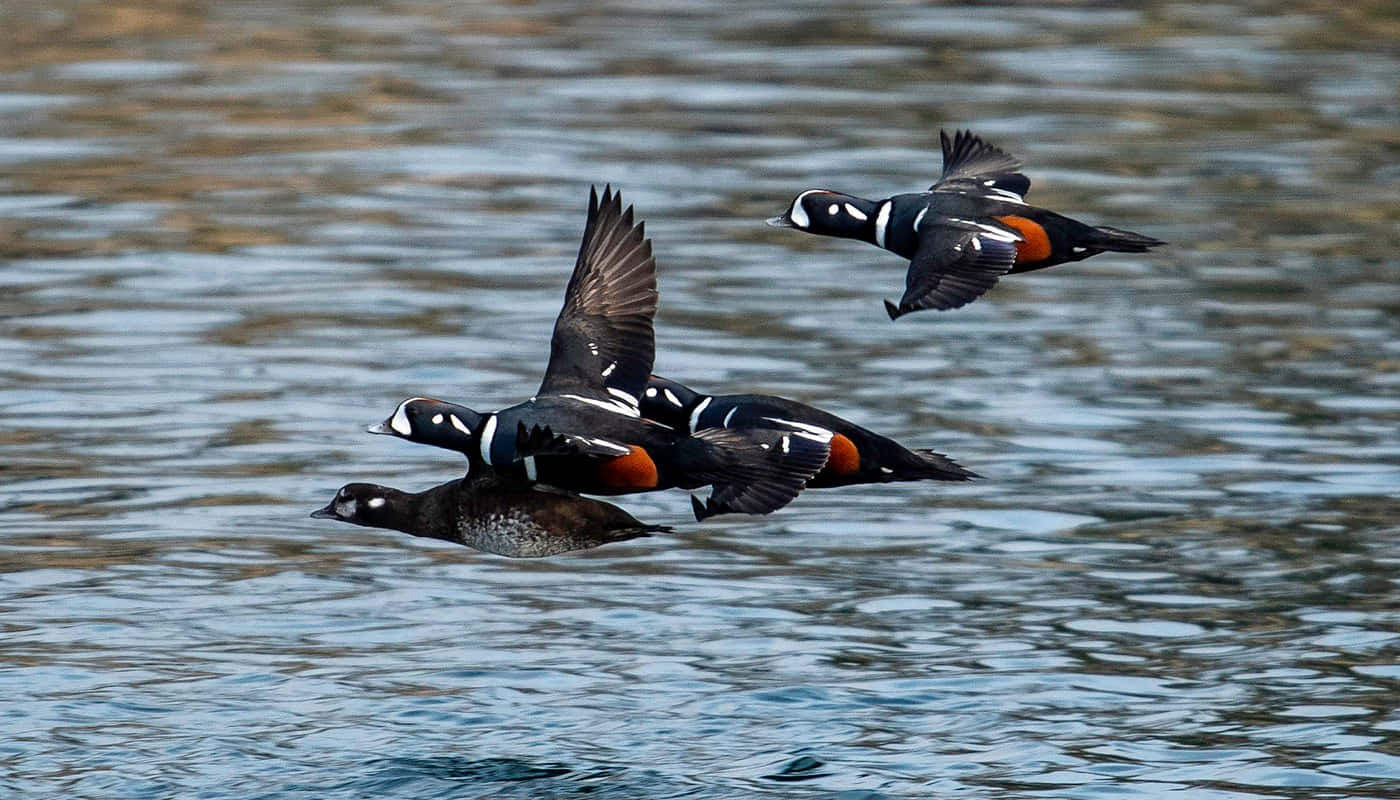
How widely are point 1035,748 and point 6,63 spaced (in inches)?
703

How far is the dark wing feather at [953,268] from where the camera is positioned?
7945 millimetres

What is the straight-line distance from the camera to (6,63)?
81.9 ft

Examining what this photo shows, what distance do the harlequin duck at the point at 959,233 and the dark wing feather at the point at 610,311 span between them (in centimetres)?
58

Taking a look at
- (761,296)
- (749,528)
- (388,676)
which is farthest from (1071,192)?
(388,676)

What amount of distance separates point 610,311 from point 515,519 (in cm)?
84

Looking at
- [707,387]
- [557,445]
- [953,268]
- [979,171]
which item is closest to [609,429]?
[557,445]

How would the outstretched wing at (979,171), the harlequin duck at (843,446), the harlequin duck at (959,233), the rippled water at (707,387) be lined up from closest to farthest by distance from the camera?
the harlequin duck at (959,233) → the harlequin duck at (843,446) → the outstretched wing at (979,171) → the rippled water at (707,387)

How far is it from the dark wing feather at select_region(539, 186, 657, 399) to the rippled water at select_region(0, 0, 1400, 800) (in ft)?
6.08

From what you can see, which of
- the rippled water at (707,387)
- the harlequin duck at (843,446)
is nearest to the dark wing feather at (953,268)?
the harlequin duck at (843,446)

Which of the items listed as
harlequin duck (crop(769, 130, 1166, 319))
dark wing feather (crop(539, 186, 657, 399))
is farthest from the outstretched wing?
dark wing feather (crop(539, 186, 657, 399))

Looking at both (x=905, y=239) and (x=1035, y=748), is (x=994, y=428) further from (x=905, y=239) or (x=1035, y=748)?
(x=905, y=239)

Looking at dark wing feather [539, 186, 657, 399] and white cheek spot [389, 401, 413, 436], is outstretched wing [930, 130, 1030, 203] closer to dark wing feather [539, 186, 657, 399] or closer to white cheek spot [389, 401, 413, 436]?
dark wing feather [539, 186, 657, 399]

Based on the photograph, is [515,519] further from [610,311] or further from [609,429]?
[610,311]

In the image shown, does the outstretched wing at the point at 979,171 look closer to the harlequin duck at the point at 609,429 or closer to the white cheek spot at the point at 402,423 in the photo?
the harlequin duck at the point at 609,429
